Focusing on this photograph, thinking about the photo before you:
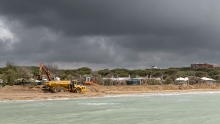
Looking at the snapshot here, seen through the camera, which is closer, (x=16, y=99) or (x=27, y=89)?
(x=16, y=99)

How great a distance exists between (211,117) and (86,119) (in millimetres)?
8015

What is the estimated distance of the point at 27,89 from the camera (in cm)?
4800

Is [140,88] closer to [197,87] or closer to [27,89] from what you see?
[197,87]

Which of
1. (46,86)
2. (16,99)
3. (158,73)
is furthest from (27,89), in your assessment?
(158,73)

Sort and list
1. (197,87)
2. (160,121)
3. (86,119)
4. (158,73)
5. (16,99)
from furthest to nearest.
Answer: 1. (158,73)
2. (197,87)
3. (16,99)
4. (86,119)
5. (160,121)

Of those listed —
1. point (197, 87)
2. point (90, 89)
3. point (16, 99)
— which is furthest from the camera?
point (197, 87)

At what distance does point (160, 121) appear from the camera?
760 inches

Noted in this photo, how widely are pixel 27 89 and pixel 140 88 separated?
75.2ft

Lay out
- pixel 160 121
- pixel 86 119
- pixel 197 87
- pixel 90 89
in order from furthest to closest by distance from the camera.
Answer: pixel 197 87 < pixel 90 89 < pixel 86 119 < pixel 160 121

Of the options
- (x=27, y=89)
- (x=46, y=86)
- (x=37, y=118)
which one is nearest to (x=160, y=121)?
(x=37, y=118)

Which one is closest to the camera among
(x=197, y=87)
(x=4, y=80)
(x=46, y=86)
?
(x=46, y=86)

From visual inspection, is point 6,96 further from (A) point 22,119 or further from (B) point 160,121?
(B) point 160,121

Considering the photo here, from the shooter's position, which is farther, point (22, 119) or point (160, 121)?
Result: point (22, 119)

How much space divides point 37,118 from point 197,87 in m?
54.7
